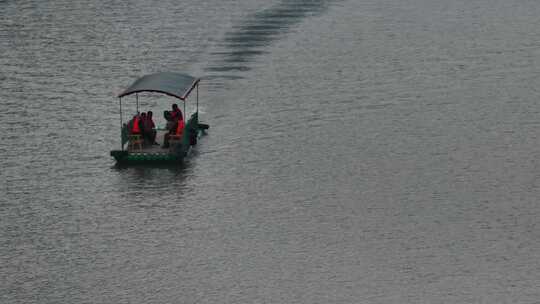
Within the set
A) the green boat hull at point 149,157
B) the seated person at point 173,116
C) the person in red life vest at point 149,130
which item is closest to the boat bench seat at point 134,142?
the green boat hull at point 149,157

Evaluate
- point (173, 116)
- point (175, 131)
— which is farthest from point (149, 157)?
point (173, 116)

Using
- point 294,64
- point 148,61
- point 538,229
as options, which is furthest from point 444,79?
point 538,229

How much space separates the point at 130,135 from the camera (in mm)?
67000

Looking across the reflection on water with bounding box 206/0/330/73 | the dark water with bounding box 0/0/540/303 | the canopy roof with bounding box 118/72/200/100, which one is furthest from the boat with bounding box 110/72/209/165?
the reflection on water with bounding box 206/0/330/73

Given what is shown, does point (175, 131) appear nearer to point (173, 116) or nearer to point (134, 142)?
point (173, 116)

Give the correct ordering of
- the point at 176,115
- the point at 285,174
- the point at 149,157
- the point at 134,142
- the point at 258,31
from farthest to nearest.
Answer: the point at 258,31 → the point at 176,115 → the point at 134,142 → the point at 149,157 → the point at 285,174

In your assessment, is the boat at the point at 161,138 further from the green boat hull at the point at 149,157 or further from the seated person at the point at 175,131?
the seated person at the point at 175,131

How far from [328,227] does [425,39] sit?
58.4 m

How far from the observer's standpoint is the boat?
65875 millimetres

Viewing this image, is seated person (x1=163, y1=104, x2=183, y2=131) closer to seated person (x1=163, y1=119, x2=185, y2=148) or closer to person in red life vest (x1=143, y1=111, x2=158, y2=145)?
seated person (x1=163, y1=119, x2=185, y2=148)

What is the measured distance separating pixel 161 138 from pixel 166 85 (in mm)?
3405

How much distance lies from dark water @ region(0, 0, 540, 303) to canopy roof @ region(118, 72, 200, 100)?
3.65 metres

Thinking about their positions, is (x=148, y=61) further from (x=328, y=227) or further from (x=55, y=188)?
(x=328, y=227)

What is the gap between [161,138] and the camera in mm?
70125
